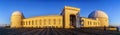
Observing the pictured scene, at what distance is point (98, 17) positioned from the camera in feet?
111

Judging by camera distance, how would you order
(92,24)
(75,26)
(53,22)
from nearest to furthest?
(75,26) → (53,22) → (92,24)

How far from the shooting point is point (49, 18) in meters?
27.4

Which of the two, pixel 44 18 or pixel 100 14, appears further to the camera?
pixel 100 14

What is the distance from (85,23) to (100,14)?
650 centimetres

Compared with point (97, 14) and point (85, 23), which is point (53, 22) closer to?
point (85, 23)

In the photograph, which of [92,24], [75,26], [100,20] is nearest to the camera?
[75,26]

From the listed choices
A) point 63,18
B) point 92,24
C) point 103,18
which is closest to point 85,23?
point 92,24

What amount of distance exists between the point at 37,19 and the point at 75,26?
250 inches

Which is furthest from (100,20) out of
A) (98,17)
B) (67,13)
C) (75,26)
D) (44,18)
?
(75,26)

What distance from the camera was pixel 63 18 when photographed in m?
25.6

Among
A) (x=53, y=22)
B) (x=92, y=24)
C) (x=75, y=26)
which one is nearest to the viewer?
(x=75, y=26)

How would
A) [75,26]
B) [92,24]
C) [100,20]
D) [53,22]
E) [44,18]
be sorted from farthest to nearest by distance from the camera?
[100,20], [92,24], [44,18], [53,22], [75,26]

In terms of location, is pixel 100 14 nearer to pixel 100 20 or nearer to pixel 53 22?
pixel 100 20

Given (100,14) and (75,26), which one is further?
(100,14)
